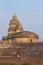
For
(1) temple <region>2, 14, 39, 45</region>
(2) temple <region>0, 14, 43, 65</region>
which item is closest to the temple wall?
(2) temple <region>0, 14, 43, 65</region>

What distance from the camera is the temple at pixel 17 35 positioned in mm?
32938

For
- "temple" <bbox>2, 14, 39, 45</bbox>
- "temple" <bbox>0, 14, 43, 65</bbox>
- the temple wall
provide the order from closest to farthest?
"temple" <bbox>0, 14, 43, 65</bbox>
the temple wall
"temple" <bbox>2, 14, 39, 45</bbox>

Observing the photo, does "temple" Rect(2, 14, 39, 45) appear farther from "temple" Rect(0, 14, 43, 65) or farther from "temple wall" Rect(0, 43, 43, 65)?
"temple wall" Rect(0, 43, 43, 65)

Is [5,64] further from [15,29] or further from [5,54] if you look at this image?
[15,29]

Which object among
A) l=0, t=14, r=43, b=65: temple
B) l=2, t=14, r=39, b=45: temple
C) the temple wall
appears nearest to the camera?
l=0, t=14, r=43, b=65: temple

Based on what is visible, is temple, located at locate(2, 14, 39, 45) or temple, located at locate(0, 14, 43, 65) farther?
temple, located at locate(2, 14, 39, 45)

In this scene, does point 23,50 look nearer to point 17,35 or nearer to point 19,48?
point 19,48

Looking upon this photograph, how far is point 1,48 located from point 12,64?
7.41 meters

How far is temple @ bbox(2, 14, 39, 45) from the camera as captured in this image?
1297 inches

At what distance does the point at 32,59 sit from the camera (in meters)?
24.7

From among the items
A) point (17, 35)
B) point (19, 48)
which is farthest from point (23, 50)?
point (17, 35)

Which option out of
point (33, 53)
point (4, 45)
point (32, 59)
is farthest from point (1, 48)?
point (32, 59)

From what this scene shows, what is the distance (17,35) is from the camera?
33.2 m

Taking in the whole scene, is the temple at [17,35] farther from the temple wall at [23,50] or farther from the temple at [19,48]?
the temple wall at [23,50]
